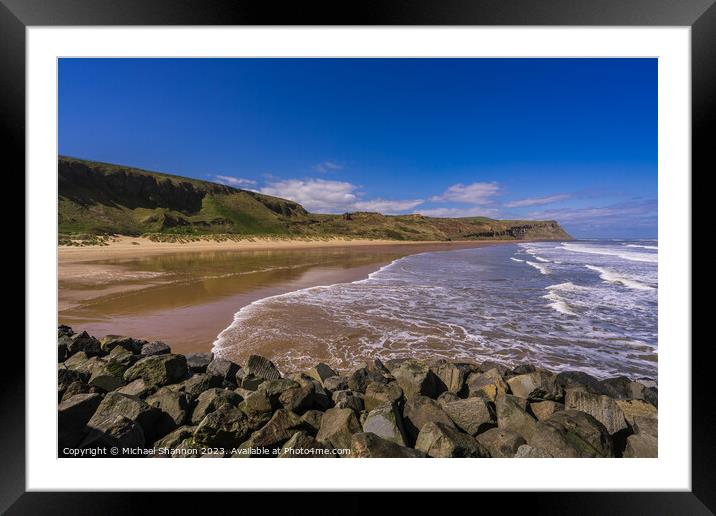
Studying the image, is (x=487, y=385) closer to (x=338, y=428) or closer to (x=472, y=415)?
(x=472, y=415)

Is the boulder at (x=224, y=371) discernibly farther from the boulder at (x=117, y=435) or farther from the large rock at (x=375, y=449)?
the large rock at (x=375, y=449)

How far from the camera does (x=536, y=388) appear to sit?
318 cm

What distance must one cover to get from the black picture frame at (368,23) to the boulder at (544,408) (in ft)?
3.49

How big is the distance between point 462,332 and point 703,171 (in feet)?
14.8

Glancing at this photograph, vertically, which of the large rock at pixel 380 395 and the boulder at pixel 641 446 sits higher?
the large rock at pixel 380 395

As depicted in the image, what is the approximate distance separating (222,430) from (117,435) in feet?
2.49

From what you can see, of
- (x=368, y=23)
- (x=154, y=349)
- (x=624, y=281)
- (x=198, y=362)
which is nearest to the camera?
(x=368, y=23)

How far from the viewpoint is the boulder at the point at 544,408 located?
2917 mm

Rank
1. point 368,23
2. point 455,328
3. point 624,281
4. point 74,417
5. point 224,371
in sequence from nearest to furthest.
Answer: point 368,23
point 74,417
point 224,371
point 455,328
point 624,281

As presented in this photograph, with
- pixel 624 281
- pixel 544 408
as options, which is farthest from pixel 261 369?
pixel 624 281

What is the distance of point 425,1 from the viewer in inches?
70.1

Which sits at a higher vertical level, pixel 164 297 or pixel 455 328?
pixel 164 297

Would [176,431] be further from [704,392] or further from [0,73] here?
[704,392]

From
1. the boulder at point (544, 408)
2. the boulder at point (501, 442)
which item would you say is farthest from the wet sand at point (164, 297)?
the boulder at point (544, 408)
